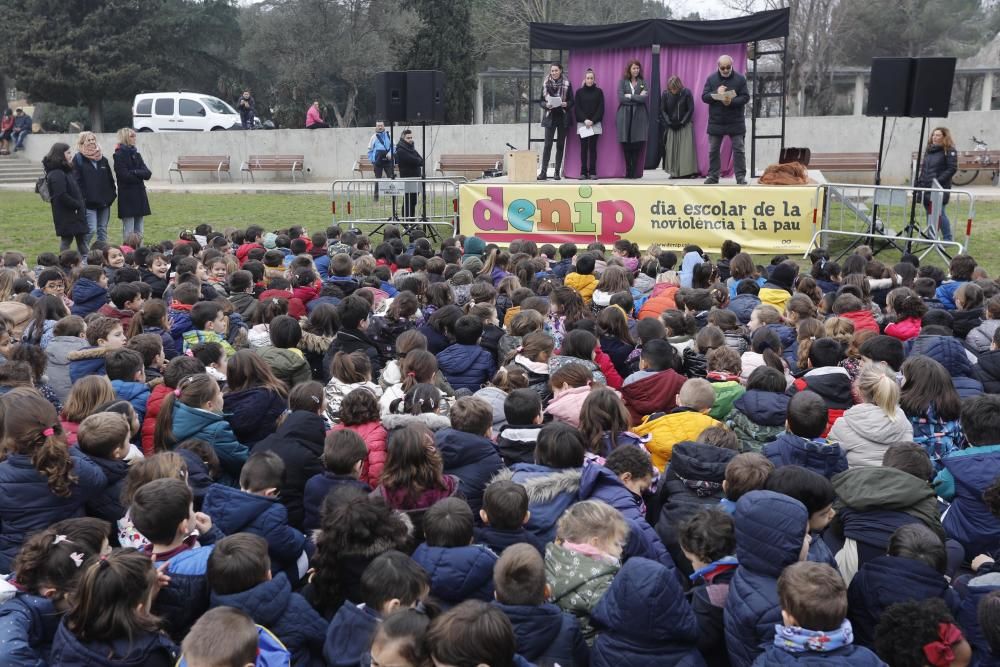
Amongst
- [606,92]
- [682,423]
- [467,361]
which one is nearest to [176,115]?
[606,92]

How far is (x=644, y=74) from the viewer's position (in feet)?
52.7

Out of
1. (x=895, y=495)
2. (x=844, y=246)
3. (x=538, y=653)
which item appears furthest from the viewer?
(x=844, y=246)

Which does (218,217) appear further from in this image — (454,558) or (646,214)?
(454,558)

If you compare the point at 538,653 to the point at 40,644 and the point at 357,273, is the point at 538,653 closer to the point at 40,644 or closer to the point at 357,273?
the point at 40,644

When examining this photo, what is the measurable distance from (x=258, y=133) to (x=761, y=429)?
2527 cm

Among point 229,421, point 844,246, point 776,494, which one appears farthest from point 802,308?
point 844,246

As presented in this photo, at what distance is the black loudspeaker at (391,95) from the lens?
1589 cm

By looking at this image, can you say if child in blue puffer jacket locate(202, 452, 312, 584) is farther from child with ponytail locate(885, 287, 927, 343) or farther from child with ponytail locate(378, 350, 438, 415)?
child with ponytail locate(885, 287, 927, 343)

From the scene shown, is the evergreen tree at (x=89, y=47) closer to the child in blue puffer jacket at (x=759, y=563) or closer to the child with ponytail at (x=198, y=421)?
the child with ponytail at (x=198, y=421)

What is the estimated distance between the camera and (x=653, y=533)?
4082 mm

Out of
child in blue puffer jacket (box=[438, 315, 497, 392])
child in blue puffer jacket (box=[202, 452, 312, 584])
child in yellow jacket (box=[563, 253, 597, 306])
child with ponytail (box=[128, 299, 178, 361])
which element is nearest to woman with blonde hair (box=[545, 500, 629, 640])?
child in blue puffer jacket (box=[202, 452, 312, 584])

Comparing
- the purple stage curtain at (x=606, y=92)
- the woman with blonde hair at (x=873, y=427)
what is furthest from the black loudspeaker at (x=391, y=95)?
the woman with blonde hair at (x=873, y=427)

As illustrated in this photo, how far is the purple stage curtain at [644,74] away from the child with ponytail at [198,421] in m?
11.9

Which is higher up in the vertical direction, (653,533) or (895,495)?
(895,495)
